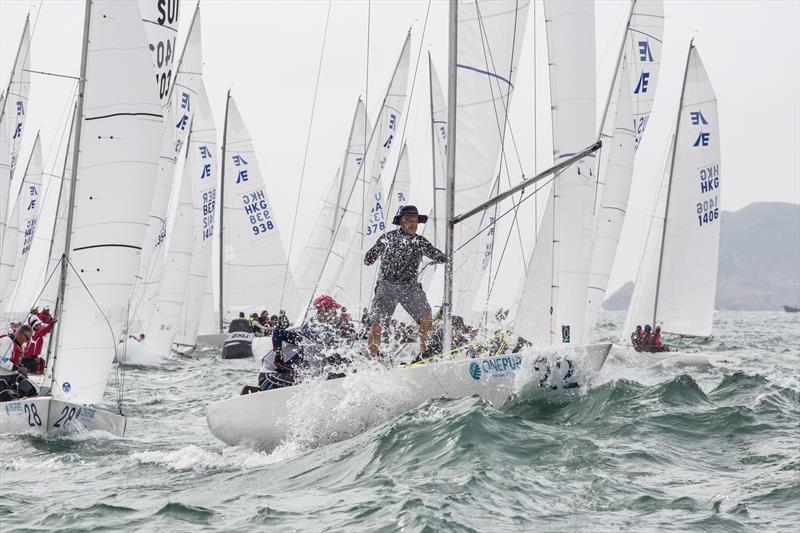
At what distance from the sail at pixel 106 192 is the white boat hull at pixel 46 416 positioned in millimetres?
598

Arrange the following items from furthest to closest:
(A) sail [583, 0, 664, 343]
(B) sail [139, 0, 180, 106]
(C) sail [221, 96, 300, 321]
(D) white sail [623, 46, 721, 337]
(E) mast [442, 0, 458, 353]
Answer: (C) sail [221, 96, 300, 321], (D) white sail [623, 46, 721, 337], (A) sail [583, 0, 664, 343], (B) sail [139, 0, 180, 106], (E) mast [442, 0, 458, 353]

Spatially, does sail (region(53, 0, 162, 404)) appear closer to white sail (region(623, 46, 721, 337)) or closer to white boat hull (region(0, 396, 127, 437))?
white boat hull (region(0, 396, 127, 437))

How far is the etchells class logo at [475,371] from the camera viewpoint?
28.9ft

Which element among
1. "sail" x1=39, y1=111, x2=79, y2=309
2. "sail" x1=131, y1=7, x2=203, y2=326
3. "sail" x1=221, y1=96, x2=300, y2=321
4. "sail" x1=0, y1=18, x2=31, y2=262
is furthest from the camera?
"sail" x1=221, y1=96, x2=300, y2=321

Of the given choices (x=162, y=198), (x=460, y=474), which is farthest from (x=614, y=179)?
(x=460, y=474)

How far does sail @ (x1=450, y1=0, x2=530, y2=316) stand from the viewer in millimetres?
10898

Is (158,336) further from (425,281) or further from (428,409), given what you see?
(428,409)

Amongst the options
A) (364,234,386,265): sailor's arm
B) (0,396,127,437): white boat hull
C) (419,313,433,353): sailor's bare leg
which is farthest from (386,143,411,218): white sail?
(419,313,433,353): sailor's bare leg

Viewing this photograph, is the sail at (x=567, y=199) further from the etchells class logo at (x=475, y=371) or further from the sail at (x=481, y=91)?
the etchells class logo at (x=475, y=371)

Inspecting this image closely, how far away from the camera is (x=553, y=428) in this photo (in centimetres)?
881

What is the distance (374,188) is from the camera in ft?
91.5

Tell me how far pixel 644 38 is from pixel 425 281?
9168 millimetres

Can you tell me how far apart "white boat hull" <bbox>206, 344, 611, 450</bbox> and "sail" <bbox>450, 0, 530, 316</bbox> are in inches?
70.3

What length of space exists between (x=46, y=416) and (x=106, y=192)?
2353 millimetres
